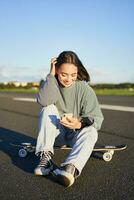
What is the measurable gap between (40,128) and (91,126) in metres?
0.54

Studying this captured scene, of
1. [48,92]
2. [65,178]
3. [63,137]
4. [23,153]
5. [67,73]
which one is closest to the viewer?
[65,178]

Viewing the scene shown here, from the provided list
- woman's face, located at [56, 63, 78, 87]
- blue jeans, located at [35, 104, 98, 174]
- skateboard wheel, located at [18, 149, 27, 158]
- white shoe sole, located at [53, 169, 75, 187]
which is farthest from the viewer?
skateboard wheel, located at [18, 149, 27, 158]

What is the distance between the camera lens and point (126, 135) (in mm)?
7020

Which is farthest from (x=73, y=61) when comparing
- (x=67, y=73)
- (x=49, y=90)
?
(x=49, y=90)

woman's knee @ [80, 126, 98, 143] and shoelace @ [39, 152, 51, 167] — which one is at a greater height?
woman's knee @ [80, 126, 98, 143]

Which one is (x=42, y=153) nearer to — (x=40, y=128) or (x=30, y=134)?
(x=40, y=128)

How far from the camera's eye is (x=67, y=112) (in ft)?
15.3

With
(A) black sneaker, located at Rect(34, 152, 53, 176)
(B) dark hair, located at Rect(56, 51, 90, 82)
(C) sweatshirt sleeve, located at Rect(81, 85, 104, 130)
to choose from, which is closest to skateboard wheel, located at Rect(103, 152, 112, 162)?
(C) sweatshirt sleeve, located at Rect(81, 85, 104, 130)

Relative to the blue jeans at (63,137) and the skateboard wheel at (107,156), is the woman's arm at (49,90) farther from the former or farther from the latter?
the skateboard wheel at (107,156)

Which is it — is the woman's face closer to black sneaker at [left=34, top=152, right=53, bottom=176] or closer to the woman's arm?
the woman's arm

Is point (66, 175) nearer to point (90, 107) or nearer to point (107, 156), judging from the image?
point (90, 107)

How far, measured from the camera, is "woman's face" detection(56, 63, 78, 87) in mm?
4453

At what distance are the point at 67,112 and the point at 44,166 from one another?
74 centimetres

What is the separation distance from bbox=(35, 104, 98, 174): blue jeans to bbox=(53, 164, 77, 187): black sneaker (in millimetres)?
51
